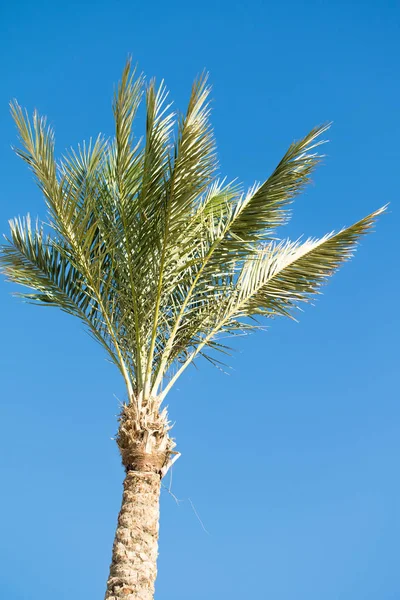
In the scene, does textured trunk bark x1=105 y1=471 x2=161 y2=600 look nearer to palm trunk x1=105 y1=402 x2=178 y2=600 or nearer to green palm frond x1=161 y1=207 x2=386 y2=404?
palm trunk x1=105 y1=402 x2=178 y2=600

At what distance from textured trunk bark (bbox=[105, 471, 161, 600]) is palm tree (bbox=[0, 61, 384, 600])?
0.04 ft

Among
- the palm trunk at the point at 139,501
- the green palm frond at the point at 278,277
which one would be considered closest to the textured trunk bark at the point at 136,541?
the palm trunk at the point at 139,501

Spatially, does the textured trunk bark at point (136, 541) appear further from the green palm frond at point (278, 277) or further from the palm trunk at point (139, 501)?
the green palm frond at point (278, 277)

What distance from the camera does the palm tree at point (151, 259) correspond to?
7.39m

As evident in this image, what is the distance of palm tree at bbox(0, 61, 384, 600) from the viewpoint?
24.3ft

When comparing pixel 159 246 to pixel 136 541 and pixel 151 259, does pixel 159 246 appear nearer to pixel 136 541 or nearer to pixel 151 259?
pixel 151 259

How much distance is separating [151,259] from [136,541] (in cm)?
319

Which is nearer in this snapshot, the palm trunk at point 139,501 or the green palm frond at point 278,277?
the palm trunk at point 139,501

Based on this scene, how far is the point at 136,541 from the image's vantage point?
7.02 metres

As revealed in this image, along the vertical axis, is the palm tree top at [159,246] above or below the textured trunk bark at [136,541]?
above

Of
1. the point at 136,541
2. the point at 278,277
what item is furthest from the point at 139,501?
the point at 278,277

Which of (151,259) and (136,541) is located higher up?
(151,259)

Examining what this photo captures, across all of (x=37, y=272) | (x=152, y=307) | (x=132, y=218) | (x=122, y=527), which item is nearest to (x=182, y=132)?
(x=132, y=218)

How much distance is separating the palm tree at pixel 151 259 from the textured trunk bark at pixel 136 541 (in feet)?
0.04
